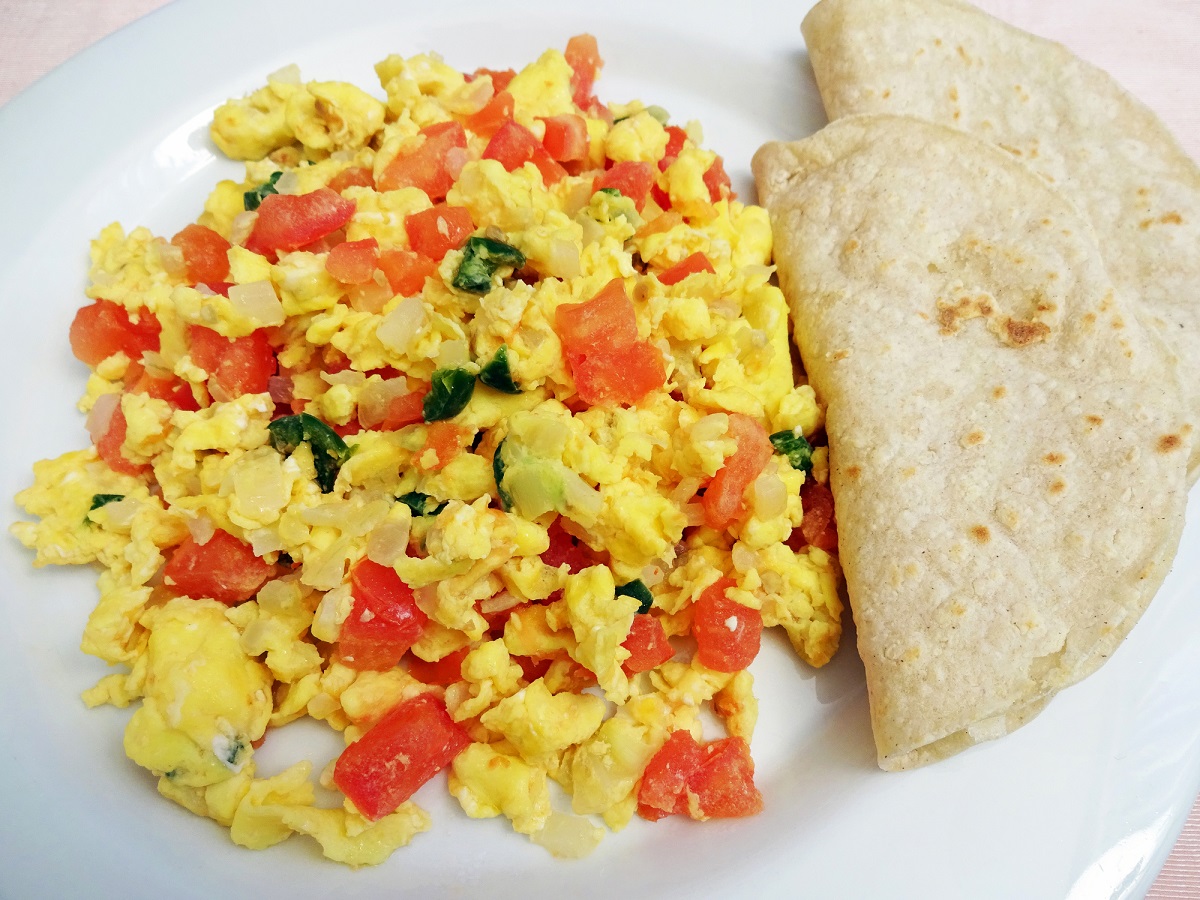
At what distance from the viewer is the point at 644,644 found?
2318 mm

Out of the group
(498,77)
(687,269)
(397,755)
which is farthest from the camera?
(498,77)

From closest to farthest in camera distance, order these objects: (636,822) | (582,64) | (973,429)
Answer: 1. (636,822)
2. (973,429)
3. (582,64)

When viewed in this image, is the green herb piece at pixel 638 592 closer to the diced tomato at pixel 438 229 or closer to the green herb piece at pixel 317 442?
the green herb piece at pixel 317 442

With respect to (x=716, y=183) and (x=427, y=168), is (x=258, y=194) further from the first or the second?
(x=716, y=183)

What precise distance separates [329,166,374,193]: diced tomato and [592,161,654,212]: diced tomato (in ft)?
2.54

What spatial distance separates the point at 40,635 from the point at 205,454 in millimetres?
694

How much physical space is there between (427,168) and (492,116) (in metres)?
0.33

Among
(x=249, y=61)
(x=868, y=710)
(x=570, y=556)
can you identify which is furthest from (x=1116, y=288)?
(x=249, y=61)

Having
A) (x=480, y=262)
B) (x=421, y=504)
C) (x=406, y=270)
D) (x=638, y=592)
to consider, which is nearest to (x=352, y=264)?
(x=406, y=270)

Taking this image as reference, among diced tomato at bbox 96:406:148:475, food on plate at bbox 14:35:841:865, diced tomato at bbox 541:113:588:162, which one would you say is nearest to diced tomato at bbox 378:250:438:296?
food on plate at bbox 14:35:841:865

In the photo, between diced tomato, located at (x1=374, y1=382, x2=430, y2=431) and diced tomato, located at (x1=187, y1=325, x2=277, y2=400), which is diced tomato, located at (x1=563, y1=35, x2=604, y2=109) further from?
diced tomato, located at (x1=187, y1=325, x2=277, y2=400)

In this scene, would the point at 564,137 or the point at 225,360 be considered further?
the point at 564,137

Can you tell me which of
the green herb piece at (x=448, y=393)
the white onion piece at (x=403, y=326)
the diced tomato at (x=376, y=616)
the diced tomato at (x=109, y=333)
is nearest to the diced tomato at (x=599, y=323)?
the green herb piece at (x=448, y=393)

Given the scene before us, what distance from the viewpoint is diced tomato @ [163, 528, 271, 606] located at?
2.37 m
